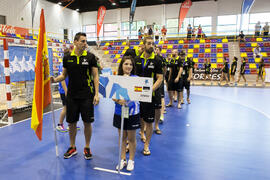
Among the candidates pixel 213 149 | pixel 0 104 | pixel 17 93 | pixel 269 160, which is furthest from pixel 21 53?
pixel 269 160

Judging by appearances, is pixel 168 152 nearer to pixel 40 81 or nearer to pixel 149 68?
pixel 149 68

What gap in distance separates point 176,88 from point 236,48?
40.0 ft

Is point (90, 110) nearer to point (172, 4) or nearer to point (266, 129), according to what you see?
point (266, 129)

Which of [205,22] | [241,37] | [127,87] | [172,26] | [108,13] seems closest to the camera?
[127,87]

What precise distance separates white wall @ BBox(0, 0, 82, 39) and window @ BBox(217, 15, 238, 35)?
15.2 m

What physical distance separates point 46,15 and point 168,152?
1988 centimetres

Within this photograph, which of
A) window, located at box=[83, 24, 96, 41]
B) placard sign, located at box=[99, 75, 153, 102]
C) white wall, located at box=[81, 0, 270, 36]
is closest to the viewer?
placard sign, located at box=[99, 75, 153, 102]

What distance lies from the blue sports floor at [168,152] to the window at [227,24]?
664 inches

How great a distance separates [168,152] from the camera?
334 cm

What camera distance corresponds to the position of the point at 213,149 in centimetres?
347

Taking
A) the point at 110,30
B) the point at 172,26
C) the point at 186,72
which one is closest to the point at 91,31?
the point at 110,30

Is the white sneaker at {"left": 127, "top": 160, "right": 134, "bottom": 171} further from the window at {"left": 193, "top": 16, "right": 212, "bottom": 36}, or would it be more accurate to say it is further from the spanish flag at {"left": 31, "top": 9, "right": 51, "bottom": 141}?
the window at {"left": 193, "top": 16, "right": 212, "bottom": 36}

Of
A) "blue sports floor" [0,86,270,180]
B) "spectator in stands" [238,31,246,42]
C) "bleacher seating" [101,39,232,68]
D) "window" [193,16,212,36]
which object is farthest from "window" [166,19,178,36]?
"blue sports floor" [0,86,270,180]

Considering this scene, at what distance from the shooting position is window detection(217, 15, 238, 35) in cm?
1972
